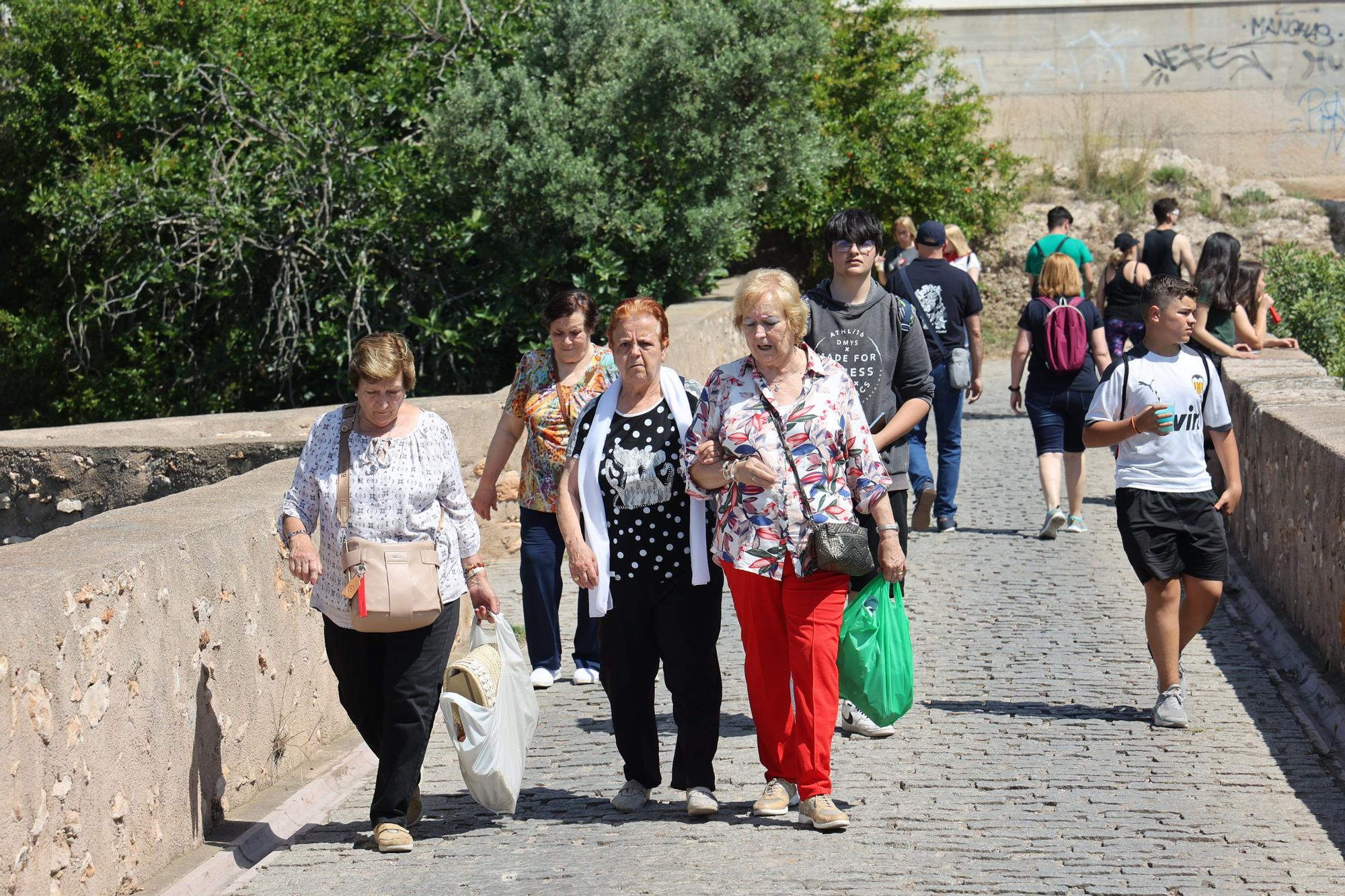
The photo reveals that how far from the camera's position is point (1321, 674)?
21.4 feet

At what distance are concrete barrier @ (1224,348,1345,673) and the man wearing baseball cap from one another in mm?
1628

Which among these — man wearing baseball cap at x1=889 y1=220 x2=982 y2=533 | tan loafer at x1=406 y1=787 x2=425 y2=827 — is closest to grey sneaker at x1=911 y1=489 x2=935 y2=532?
man wearing baseball cap at x1=889 y1=220 x2=982 y2=533

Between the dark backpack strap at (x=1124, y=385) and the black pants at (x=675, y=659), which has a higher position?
the dark backpack strap at (x=1124, y=385)

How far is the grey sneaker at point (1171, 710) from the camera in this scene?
6.05 metres

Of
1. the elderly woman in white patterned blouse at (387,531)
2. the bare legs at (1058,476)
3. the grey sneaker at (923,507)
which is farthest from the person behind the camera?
the bare legs at (1058,476)

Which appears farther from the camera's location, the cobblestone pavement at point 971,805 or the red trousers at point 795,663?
the red trousers at point 795,663

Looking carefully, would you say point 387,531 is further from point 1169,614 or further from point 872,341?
point 1169,614

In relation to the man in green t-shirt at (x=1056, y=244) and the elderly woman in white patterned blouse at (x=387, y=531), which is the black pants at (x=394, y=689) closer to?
the elderly woman in white patterned blouse at (x=387, y=531)

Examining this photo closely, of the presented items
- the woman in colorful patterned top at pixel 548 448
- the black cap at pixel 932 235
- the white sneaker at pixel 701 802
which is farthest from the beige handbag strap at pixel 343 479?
the black cap at pixel 932 235

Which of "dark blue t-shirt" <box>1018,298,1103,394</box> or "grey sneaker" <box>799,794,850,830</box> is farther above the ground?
"dark blue t-shirt" <box>1018,298,1103,394</box>

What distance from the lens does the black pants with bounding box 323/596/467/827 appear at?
199 inches

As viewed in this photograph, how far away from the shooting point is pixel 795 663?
5.07 meters

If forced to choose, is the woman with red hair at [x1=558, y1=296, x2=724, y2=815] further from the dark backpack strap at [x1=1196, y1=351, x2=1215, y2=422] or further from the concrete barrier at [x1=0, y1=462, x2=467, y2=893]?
the dark backpack strap at [x1=1196, y1=351, x2=1215, y2=422]

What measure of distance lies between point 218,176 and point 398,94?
1840mm
